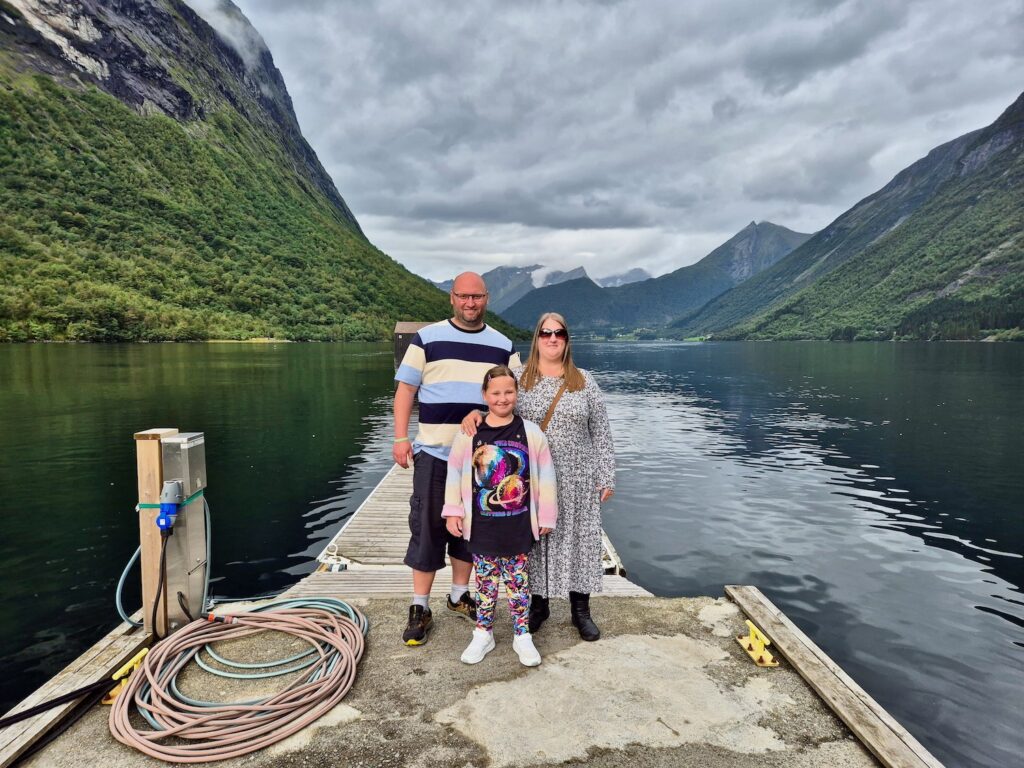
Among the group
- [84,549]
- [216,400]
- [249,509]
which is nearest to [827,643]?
[249,509]

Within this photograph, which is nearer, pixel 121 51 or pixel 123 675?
pixel 123 675

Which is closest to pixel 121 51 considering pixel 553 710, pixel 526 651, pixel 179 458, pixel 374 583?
pixel 374 583

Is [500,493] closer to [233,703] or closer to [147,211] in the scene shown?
[233,703]

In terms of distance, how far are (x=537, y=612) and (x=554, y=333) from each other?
2.48 m

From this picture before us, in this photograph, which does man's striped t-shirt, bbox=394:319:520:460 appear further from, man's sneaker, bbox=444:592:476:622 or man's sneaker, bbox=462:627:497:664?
man's sneaker, bbox=444:592:476:622

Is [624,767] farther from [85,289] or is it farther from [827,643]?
[85,289]

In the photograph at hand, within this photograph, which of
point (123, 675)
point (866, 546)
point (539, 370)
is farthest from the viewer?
point (866, 546)

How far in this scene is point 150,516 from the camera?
14.7 ft

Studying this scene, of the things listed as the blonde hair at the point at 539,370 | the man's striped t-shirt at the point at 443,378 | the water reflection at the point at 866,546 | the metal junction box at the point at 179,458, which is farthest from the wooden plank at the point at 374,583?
the water reflection at the point at 866,546

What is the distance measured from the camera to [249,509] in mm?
14211

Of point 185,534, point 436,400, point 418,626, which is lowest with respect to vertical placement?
point 418,626

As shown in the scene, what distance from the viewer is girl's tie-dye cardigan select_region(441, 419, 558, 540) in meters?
4.20

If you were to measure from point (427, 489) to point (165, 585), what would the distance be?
2.41m

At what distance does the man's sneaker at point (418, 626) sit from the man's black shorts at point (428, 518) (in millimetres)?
398
